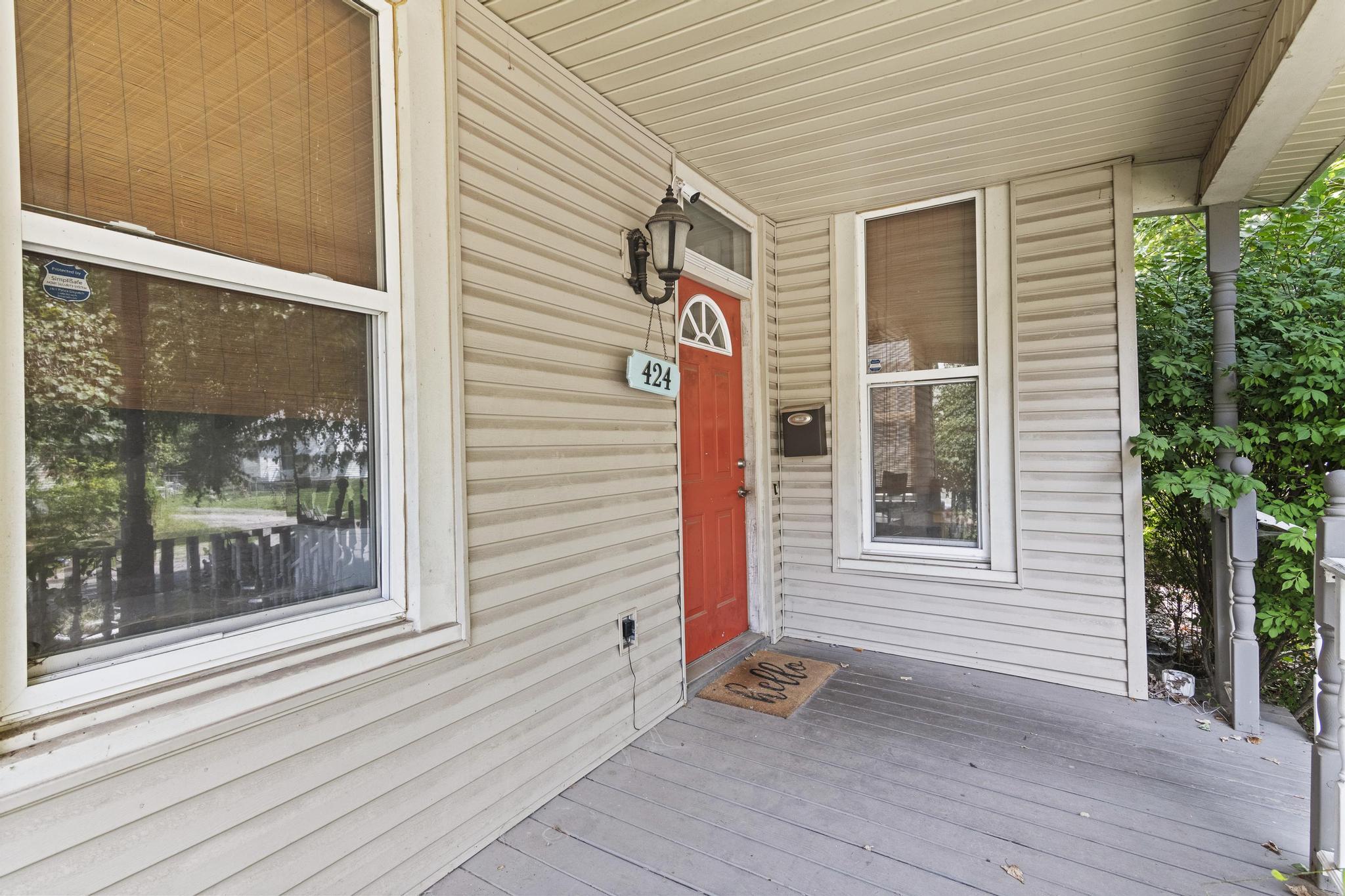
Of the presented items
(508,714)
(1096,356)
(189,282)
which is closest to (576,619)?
(508,714)

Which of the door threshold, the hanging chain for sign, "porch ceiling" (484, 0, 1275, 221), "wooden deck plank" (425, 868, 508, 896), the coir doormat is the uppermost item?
"porch ceiling" (484, 0, 1275, 221)

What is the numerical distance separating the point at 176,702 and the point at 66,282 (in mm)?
891

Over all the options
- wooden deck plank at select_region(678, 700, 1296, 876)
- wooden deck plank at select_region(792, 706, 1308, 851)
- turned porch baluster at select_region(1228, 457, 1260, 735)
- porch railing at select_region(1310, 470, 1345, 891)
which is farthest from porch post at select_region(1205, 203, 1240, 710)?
wooden deck plank at select_region(678, 700, 1296, 876)

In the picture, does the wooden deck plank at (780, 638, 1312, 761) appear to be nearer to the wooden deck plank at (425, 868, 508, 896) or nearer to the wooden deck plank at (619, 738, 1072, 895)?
the wooden deck plank at (619, 738, 1072, 895)

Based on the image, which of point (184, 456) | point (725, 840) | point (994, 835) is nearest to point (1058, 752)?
point (994, 835)

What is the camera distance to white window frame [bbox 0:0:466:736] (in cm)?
116

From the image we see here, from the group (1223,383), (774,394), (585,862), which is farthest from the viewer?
(774,394)

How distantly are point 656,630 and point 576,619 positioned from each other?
1.91 ft

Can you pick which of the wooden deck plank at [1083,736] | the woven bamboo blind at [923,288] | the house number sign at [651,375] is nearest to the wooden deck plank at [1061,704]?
the wooden deck plank at [1083,736]

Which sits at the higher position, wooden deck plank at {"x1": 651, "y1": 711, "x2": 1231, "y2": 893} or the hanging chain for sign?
the hanging chain for sign

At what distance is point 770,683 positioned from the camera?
10.6ft

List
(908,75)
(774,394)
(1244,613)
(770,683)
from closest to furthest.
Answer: (908,75), (1244,613), (770,683), (774,394)

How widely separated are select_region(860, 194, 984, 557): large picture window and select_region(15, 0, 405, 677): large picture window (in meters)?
2.87

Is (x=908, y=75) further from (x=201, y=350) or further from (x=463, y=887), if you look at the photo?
(x=463, y=887)
